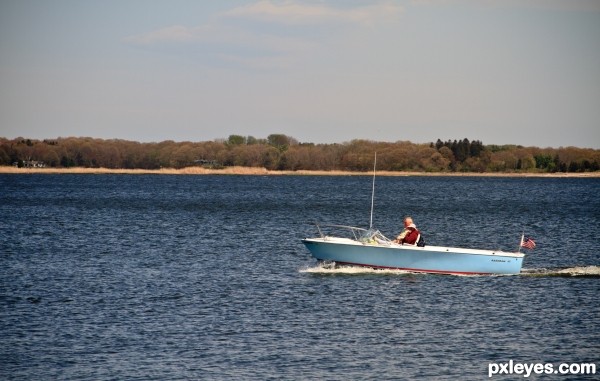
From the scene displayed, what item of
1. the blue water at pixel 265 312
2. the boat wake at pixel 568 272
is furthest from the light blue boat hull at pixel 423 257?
the boat wake at pixel 568 272

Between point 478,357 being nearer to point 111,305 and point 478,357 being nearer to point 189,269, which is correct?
point 111,305

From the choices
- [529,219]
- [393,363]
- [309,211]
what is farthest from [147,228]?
[393,363]

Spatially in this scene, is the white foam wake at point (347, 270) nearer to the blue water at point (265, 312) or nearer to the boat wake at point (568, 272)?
the blue water at point (265, 312)

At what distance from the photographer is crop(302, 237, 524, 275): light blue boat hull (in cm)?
3497

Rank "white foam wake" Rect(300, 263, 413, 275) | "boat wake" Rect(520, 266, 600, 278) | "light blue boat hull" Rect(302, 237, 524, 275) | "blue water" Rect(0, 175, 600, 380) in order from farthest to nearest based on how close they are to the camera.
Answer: "boat wake" Rect(520, 266, 600, 278) < "white foam wake" Rect(300, 263, 413, 275) < "light blue boat hull" Rect(302, 237, 524, 275) < "blue water" Rect(0, 175, 600, 380)

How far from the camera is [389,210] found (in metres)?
86.4

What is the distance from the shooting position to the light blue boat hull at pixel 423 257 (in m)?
35.0

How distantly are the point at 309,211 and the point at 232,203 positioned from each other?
53.0 feet

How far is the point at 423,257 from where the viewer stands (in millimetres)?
35188
